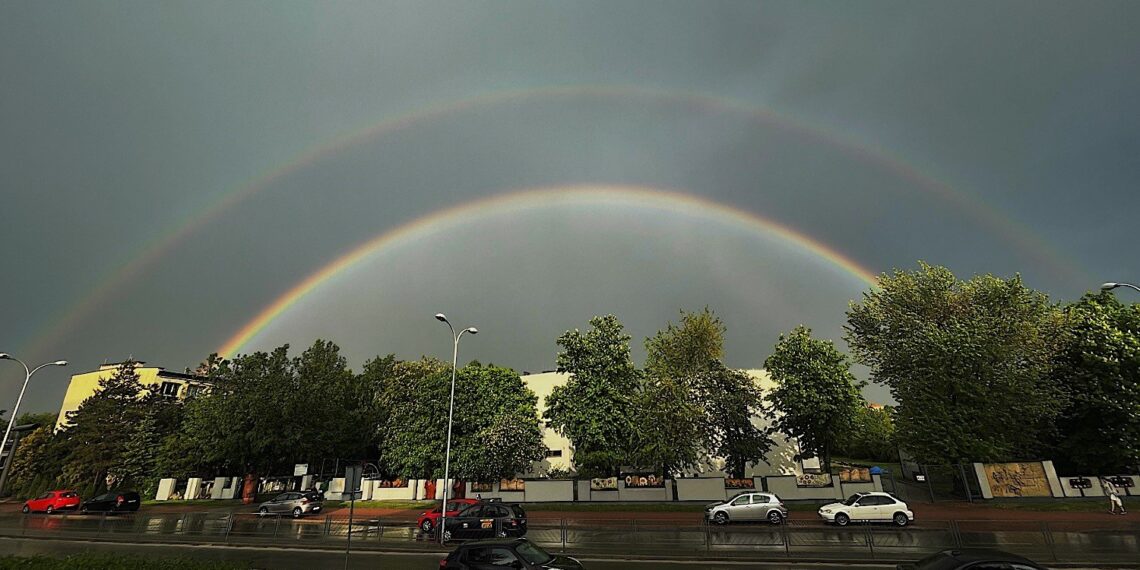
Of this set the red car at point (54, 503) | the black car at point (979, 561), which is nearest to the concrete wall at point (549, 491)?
the black car at point (979, 561)

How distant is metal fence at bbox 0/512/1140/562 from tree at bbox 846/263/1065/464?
10215mm

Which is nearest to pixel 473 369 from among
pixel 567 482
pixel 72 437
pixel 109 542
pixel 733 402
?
pixel 567 482

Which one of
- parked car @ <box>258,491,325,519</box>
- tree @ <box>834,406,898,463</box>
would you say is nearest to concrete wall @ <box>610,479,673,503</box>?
parked car @ <box>258,491,325,519</box>

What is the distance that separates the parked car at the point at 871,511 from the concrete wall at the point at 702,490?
1345 cm

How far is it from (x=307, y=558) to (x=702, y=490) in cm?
2995

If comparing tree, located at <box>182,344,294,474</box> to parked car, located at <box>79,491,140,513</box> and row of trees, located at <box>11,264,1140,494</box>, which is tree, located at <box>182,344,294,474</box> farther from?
parked car, located at <box>79,491,140,513</box>

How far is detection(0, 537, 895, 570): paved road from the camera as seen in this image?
17.9 meters

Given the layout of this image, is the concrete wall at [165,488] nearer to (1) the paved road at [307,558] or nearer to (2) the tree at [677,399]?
(1) the paved road at [307,558]

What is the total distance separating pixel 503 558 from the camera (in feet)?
46.3

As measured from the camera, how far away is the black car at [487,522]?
2611 centimetres

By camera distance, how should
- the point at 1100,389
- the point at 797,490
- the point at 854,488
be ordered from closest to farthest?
the point at 1100,389
the point at 854,488
the point at 797,490

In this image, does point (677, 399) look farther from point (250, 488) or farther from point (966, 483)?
point (250, 488)

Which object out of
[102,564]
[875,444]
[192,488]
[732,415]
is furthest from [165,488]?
[875,444]

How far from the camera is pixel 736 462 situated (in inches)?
1778
